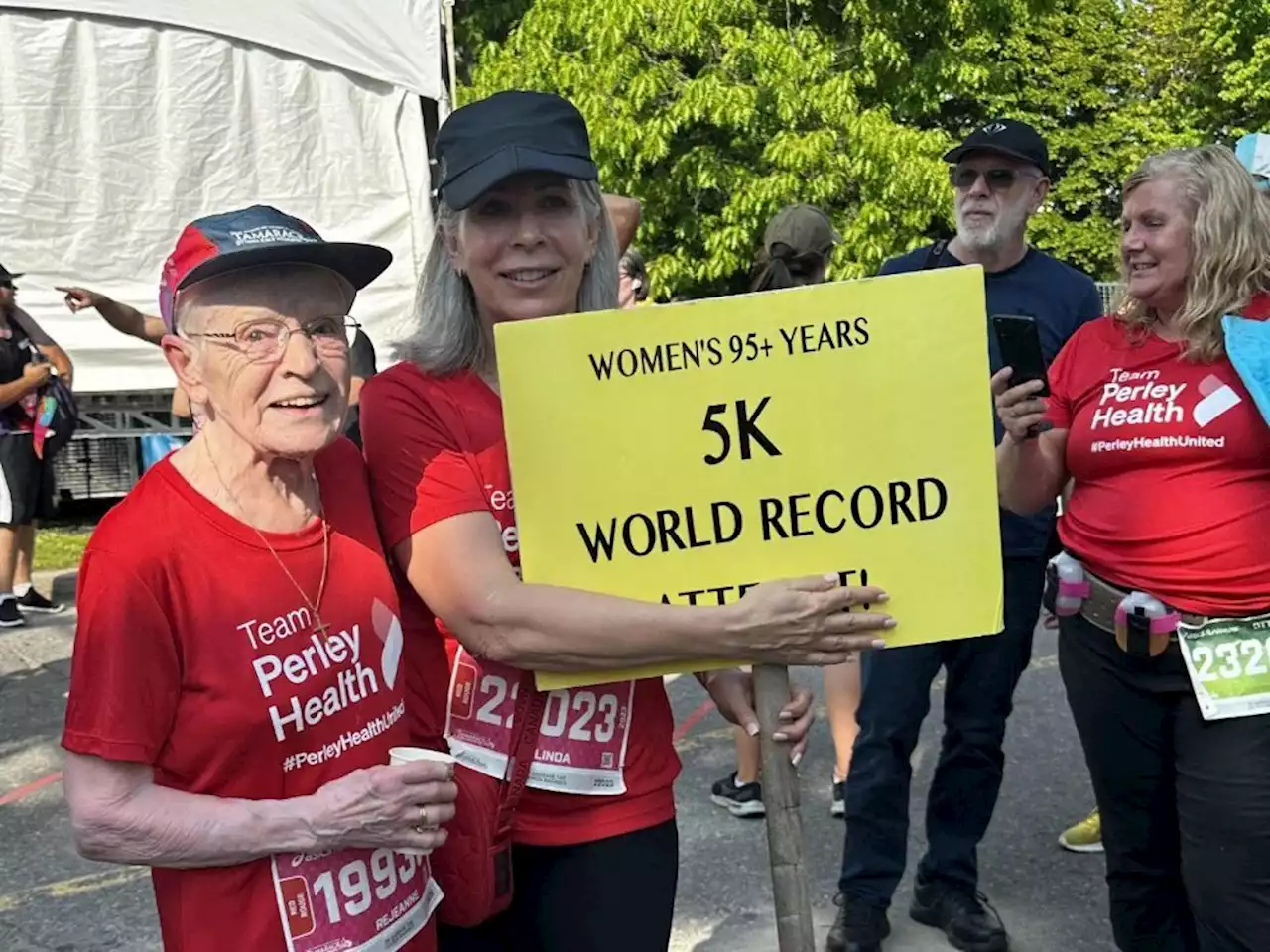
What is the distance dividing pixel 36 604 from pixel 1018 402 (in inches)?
255

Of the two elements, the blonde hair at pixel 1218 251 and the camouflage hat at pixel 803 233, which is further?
the camouflage hat at pixel 803 233

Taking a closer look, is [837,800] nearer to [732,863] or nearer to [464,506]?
[732,863]

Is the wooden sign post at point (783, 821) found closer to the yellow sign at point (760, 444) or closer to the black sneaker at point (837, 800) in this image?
the yellow sign at point (760, 444)

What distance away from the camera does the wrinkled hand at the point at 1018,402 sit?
2.57 metres

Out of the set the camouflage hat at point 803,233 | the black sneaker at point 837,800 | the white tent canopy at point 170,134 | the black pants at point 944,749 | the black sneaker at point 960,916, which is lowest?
the black sneaker at point 960,916

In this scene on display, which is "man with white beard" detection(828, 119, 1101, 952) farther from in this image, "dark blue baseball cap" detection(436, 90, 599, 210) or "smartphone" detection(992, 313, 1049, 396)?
"dark blue baseball cap" detection(436, 90, 599, 210)

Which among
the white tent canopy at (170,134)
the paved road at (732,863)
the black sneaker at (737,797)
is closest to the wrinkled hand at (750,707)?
the paved road at (732,863)

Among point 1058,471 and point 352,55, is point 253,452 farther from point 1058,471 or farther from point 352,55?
point 352,55

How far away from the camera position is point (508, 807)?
1833 millimetres

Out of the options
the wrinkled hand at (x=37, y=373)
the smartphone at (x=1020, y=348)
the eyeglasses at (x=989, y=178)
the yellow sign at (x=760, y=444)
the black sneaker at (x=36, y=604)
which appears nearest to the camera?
the yellow sign at (x=760, y=444)

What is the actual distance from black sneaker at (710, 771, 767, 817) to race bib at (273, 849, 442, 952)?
2768mm

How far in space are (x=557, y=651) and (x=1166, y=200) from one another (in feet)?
6.18

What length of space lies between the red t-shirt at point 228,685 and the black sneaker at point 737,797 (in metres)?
2.82

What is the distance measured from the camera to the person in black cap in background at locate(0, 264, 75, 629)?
22.9 ft
